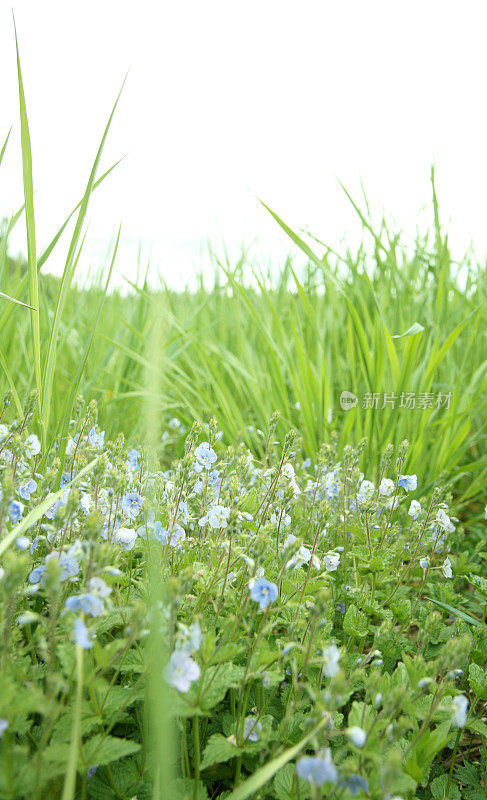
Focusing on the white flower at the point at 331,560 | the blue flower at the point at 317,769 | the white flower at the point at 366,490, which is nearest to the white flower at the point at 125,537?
the white flower at the point at 331,560

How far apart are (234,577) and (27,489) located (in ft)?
2.50

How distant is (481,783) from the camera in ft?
6.68

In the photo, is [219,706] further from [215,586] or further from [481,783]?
[481,783]

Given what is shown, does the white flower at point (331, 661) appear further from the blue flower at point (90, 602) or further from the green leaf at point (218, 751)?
the blue flower at point (90, 602)

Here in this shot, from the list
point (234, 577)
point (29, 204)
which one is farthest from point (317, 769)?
point (29, 204)

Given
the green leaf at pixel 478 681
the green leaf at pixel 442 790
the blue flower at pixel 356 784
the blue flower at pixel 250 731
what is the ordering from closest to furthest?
the blue flower at pixel 356 784 < the blue flower at pixel 250 731 < the green leaf at pixel 442 790 < the green leaf at pixel 478 681

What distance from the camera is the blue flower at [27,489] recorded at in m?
1.94

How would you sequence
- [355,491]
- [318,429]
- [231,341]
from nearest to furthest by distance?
1. [355,491]
2. [318,429]
3. [231,341]

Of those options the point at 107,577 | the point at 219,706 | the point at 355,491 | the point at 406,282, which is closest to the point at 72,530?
the point at 107,577

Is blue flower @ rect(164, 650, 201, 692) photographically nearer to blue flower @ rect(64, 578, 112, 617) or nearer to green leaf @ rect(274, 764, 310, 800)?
blue flower @ rect(64, 578, 112, 617)

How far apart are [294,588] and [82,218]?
4.89 ft

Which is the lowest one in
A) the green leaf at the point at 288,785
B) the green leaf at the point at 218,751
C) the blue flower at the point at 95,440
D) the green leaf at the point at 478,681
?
the green leaf at the point at 288,785

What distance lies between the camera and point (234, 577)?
192 centimetres

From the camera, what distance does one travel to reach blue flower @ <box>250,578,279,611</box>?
4.77 ft
